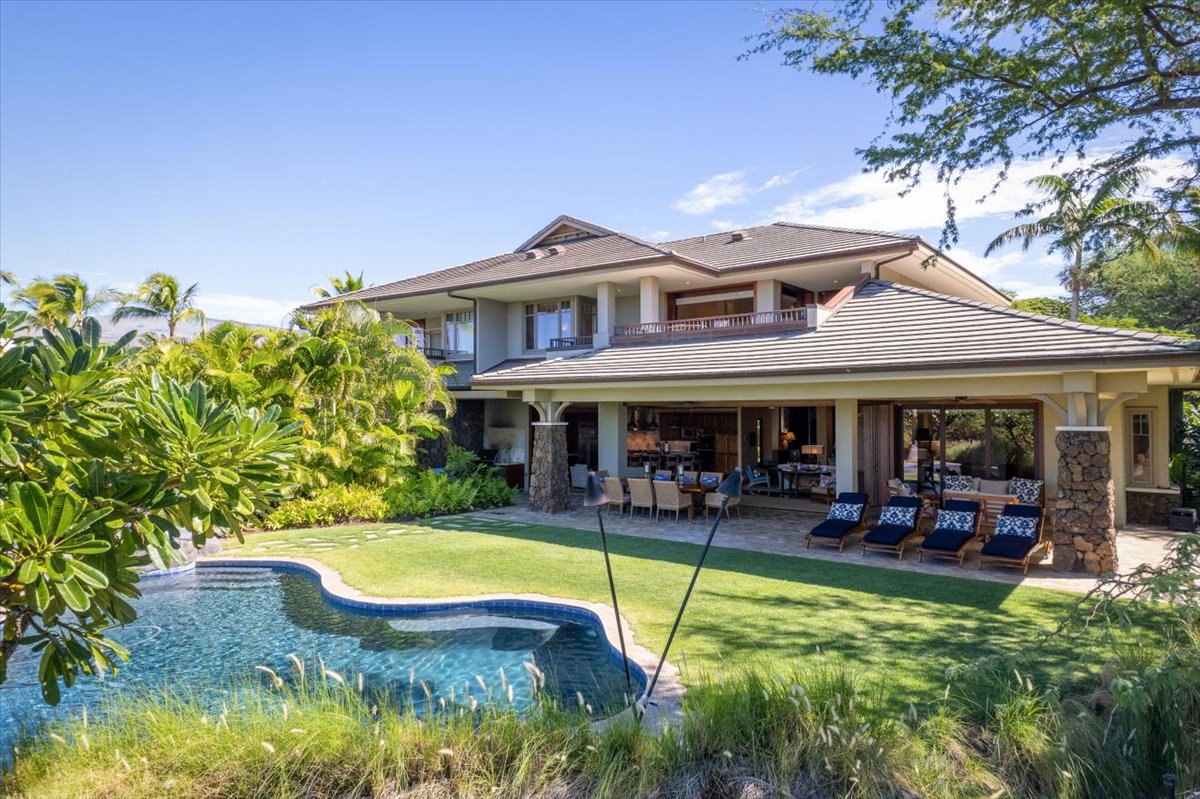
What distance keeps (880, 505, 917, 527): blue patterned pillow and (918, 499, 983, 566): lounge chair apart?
50 cm

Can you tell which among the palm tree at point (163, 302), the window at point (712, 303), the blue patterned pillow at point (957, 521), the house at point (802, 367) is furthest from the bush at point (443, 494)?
the palm tree at point (163, 302)

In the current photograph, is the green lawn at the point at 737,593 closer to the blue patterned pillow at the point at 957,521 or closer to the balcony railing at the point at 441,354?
the blue patterned pillow at the point at 957,521

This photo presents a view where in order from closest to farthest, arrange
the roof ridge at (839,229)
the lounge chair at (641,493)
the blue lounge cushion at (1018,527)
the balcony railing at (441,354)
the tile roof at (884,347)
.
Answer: the tile roof at (884,347) < the blue lounge cushion at (1018,527) < the lounge chair at (641,493) < the roof ridge at (839,229) < the balcony railing at (441,354)

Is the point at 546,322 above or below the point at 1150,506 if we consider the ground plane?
above

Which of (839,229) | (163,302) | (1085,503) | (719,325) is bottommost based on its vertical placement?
(1085,503)

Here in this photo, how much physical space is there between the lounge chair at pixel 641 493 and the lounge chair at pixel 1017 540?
750 centimetres

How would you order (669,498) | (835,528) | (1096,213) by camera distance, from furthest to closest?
(669,498)
(835,528)
(1096,213)

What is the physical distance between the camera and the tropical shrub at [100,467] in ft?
10.5

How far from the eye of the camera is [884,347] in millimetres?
13039

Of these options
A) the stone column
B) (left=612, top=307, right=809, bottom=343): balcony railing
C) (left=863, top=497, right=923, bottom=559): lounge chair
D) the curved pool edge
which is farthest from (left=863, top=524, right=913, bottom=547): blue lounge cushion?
the curved pool edge

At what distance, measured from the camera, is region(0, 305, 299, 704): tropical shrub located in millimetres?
3205

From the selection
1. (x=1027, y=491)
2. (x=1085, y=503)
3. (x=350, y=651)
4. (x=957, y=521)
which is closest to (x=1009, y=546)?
(x=957, y=521)

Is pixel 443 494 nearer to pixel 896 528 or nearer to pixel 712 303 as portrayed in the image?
pixel 712 303

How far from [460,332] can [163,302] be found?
19.3 metres
